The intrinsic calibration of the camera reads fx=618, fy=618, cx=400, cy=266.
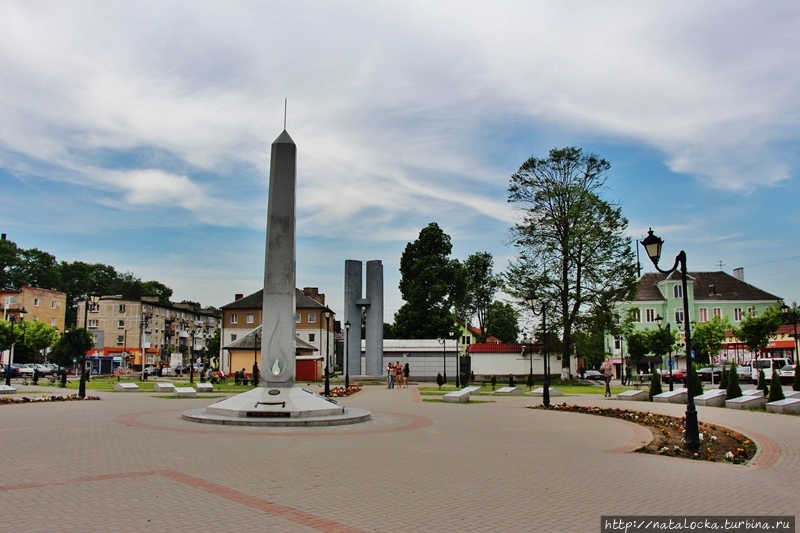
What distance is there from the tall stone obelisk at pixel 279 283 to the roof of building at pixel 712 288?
58106 millimetres

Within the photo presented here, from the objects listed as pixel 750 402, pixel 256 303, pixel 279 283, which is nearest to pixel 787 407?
pixel 750 402

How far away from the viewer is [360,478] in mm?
9336

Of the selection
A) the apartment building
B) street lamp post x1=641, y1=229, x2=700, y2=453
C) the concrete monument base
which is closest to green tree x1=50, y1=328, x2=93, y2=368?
the apartment building

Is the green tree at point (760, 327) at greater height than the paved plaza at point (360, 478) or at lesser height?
greater

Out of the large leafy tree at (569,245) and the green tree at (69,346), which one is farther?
the green tree at (69,346)

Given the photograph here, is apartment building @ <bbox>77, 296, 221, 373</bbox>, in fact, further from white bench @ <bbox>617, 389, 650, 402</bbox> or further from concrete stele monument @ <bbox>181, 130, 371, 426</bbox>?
concrete stele monument @ <bbox>181, 130, 371, 426</bbox>

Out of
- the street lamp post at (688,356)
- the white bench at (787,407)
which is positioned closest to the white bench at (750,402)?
the white bench at (787,407)

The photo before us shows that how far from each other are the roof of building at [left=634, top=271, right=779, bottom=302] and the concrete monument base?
5887cm

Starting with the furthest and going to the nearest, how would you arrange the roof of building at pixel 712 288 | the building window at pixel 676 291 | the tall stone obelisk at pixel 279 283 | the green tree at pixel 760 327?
1. the roof of building at pixel 712 288
2. the building window at pixel 676 291
3. the green tree at pixel 760 327
4. the tall stone obelisk at pixel 279 283

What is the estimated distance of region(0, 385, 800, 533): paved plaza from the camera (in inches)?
274

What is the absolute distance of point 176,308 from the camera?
104 m

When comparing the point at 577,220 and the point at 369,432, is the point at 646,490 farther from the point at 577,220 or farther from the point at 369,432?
the point at 577,220

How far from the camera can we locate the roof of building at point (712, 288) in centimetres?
6938

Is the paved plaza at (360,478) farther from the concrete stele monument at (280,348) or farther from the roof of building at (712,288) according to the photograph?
the roof of building at (712,288)
